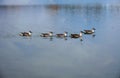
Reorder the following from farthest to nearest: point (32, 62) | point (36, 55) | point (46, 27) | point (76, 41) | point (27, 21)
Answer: point (27, 21)
point (46, 27)
point (76, 41)
point (36, 55)
point (32, 62)

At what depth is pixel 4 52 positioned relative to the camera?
13.7 meters

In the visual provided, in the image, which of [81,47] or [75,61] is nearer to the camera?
Result: [75,61]

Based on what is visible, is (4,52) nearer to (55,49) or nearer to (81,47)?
(55,49)

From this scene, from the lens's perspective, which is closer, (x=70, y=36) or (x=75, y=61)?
(x=75, y=61)

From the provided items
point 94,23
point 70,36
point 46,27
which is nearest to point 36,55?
point 70,36

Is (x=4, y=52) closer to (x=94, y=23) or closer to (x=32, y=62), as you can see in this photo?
(x=32, y=62)

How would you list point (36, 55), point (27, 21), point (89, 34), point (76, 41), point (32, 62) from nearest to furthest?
point (32, 62) → point (36, 55) → point (76, 41) → point (89, 34) → point (27, 21)

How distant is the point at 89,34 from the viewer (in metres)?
16.0

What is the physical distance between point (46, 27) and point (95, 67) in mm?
7185

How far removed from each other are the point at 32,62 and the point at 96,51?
2.25m

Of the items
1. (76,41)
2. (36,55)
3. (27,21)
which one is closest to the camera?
(36,55)

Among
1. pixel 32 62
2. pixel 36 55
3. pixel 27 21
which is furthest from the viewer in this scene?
pixel 27 21

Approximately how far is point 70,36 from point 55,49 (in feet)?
6.92

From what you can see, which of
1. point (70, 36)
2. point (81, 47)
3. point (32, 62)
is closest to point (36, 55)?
point (32, 62)
